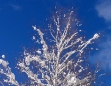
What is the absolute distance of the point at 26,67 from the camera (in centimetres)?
1224

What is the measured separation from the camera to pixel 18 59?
1263 cm

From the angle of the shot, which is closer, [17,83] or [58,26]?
[17,83]

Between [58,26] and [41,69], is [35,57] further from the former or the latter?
[58,26]

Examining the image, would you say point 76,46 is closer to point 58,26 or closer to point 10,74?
point 58,26

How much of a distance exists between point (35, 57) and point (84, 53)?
6.82 feet

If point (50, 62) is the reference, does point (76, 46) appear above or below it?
above

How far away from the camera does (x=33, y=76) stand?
12.0m

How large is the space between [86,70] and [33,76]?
219 centimetres

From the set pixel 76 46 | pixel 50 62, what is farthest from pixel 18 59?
pixel 76 46

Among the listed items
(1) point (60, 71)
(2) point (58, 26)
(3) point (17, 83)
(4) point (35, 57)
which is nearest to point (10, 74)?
(3) point (17, 83)

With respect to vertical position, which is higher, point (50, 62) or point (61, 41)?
point (61, 41)

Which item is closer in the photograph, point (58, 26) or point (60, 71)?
point (60, 71)

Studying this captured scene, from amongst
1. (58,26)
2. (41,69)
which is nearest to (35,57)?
(41,69)

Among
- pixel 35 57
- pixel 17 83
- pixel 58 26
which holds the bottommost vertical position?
pixel 17 83
